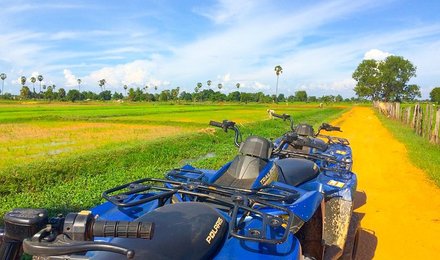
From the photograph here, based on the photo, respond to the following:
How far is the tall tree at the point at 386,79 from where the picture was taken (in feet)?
235

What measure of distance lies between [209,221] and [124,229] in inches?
29.7

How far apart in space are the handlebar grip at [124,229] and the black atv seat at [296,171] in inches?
104

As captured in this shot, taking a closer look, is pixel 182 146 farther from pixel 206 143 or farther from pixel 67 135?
pixel 67 135

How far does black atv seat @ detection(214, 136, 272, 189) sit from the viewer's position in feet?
11.0

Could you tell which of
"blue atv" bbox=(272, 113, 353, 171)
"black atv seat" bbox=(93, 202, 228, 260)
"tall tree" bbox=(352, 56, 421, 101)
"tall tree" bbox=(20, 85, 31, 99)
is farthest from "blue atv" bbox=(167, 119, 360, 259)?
"tall tree" bbox=(20, 85, 31, 99)

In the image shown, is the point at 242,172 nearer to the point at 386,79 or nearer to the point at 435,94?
the point at 386,79

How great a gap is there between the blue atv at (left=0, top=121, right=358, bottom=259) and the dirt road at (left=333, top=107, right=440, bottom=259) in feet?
2.38

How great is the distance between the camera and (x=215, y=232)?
1.96 m

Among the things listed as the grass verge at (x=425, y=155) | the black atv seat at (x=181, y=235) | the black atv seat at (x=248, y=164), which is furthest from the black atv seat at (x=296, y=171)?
the grass verge at (x=425, y=155)

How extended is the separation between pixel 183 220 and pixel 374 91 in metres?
78.0

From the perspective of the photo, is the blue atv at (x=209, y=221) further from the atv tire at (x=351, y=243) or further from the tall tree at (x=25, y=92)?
the tall tree at (x=25, y=92)

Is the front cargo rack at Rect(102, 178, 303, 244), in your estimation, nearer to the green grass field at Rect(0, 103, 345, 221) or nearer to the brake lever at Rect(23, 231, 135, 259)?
the brake lever at Rect(23, 231, 135, 259)

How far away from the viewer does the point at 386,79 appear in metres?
71.8

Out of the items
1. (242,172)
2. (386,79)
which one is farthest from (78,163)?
(386,79)
